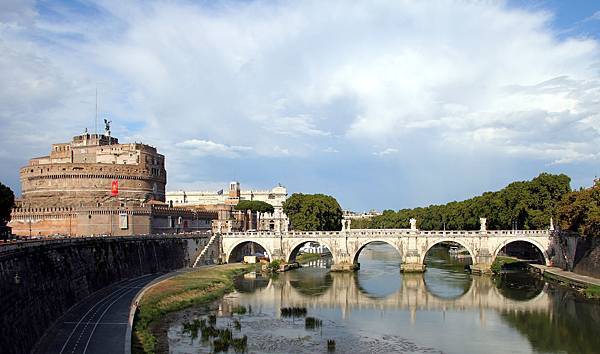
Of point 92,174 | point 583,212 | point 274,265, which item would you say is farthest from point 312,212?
point 583,212

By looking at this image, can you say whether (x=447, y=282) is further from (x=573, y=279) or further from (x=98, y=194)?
(x=98, y=194)

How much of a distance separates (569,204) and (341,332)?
36363 mm

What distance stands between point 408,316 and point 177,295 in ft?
65.1

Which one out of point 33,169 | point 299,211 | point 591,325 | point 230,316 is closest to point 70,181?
point 33,169

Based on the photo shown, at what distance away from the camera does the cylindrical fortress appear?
334 feet

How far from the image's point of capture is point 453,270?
8656cm

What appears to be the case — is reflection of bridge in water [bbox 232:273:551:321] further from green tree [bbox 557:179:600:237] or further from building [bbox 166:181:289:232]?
building [bbox 166:181:289:232]

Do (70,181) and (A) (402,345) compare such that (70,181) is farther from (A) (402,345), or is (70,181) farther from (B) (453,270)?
(A) (402,345)

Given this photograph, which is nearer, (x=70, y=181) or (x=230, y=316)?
(x=230, y=316)

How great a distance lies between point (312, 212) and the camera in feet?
345

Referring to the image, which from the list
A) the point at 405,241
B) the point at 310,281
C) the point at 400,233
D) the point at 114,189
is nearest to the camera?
the point at 310,281

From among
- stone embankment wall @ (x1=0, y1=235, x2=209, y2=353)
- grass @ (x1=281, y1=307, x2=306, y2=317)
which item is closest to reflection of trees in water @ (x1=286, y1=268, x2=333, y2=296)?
grass @ (x1=281, y1=307, x2=306, y2=317)

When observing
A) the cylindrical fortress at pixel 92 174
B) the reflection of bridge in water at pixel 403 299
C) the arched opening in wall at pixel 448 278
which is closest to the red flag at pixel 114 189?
the cylindrical fortress at pixel 92 174

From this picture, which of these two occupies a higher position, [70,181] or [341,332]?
[70,181]
